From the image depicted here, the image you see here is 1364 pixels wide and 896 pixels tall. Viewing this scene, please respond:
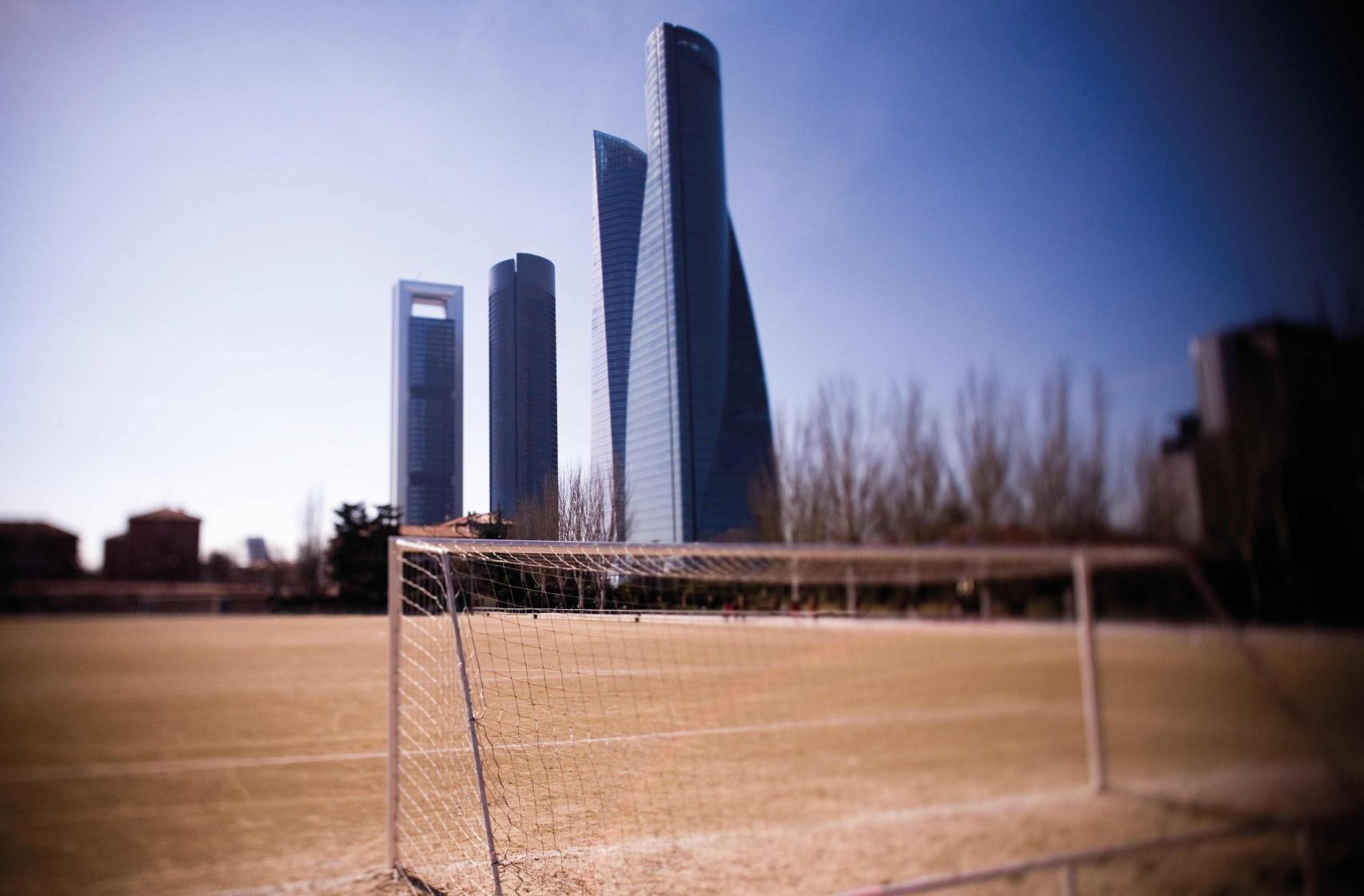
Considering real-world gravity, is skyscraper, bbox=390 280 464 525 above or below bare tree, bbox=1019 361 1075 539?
above

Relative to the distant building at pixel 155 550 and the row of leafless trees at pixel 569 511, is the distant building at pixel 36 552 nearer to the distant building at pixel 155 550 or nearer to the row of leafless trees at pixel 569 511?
the distant building at pixel 155 550

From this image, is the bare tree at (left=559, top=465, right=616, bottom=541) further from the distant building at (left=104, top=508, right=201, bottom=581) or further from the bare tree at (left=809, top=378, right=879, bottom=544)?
the distant building at (left=104, top=508, right=201, bottom=581)

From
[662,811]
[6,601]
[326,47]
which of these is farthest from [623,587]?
[326,47]

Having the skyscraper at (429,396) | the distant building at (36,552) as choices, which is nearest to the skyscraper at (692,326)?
the skyscraper at (429,396)

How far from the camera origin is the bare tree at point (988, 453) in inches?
94.8

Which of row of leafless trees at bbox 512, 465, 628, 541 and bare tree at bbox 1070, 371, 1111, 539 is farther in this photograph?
row of leafless trees at bbox 512, 465, 628, 541

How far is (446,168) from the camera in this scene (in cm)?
368

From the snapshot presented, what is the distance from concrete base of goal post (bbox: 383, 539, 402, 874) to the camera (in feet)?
12.6

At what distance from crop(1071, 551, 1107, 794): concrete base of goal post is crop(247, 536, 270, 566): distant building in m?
3.33

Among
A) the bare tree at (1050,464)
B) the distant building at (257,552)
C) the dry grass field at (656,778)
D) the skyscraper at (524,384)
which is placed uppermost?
the skyscraper at (524,384)

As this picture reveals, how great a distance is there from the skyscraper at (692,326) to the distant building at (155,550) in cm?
197

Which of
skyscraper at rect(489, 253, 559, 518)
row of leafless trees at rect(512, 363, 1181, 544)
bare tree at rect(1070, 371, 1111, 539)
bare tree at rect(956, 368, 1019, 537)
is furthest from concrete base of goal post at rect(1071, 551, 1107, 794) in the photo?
skyscraper at rect(489, 253, 559, 518)

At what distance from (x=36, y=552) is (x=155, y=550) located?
33 cm

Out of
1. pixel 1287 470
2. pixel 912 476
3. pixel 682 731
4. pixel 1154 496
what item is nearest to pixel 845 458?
pixel 912 476
